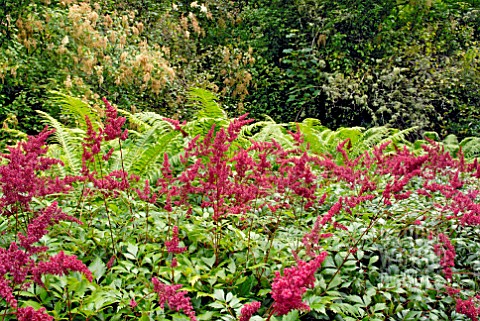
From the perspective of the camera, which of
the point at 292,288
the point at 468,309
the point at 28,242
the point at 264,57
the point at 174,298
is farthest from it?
the point at 264,57

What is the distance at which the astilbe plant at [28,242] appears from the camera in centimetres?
183

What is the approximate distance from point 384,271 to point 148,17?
8.85m

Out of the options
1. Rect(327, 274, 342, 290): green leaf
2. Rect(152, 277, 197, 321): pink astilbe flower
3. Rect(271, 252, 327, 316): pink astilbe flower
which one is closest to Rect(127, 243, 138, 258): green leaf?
Rect(152, 277, 197, 321): pink astilbe flower

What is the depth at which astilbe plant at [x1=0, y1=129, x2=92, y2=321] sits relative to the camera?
1825 mm

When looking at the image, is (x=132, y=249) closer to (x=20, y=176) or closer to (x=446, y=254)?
(x=20, y=176)

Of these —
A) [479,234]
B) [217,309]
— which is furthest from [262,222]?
[479,234]

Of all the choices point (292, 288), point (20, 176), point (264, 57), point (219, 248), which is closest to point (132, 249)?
point (219, 248)

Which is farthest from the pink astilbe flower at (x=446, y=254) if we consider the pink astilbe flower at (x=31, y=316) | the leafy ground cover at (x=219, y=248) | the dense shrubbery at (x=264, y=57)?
the dense shrubbery at (x=264, y=57)

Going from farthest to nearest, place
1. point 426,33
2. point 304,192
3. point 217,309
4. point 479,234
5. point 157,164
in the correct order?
point 426,33 → point 157,164 → point 479,234 → point 304,192 → point 217,309

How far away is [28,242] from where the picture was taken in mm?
1932

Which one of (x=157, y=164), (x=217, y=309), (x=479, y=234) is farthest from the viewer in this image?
(x=157, y=164)

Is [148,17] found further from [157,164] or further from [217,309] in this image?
[217,309]

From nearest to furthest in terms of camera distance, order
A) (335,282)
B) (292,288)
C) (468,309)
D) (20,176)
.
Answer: (292,288), (20,176), (468,309), (335,282)

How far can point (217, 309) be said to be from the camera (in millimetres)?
2467
